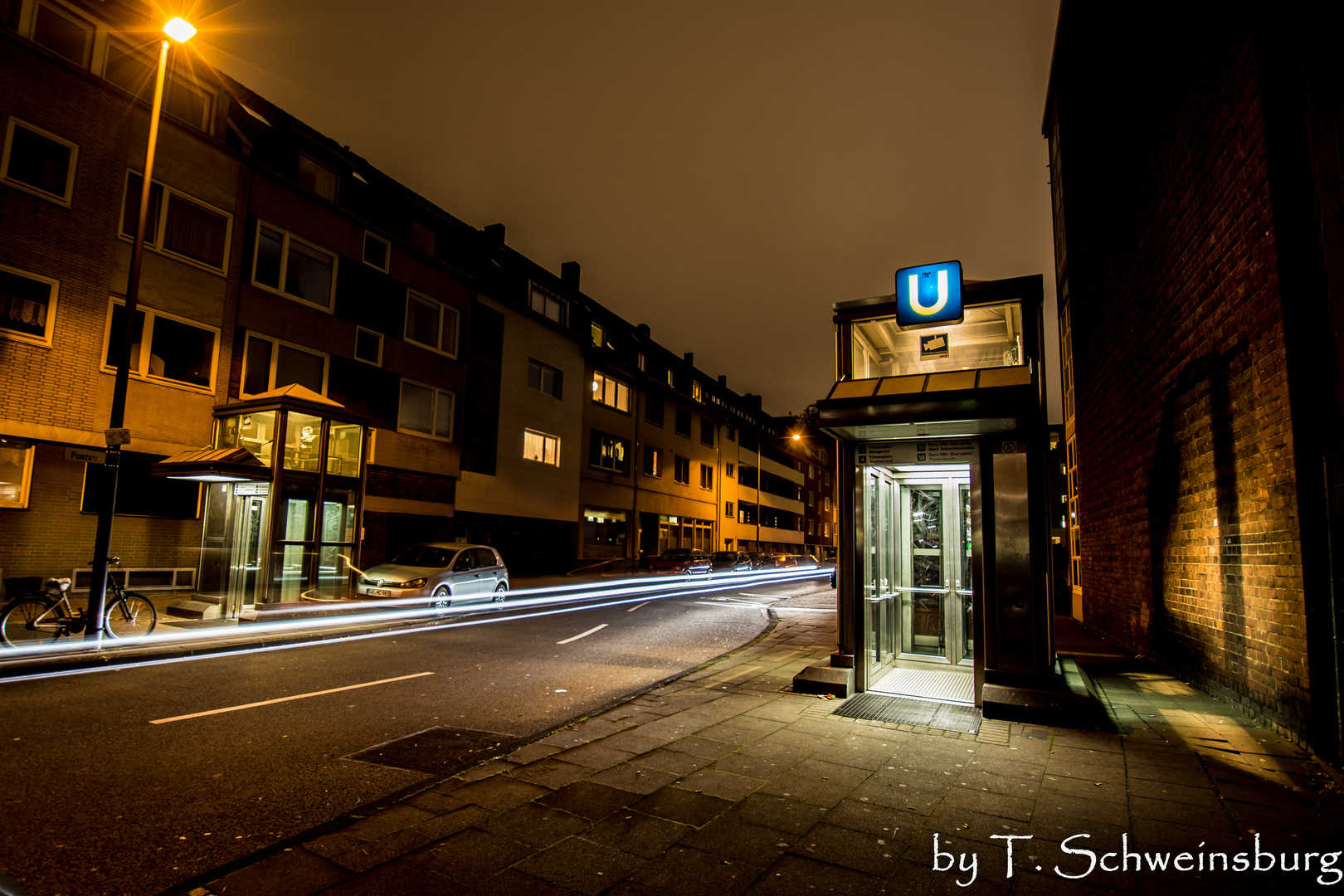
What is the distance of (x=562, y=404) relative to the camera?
1240 inches

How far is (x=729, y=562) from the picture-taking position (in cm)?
3847

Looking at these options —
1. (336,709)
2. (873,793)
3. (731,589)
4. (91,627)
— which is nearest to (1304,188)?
(873,793)

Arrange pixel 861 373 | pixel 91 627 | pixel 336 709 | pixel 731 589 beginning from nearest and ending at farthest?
pixel 336 709, pixel 861 373, pixel 91 627, pixel 731 589

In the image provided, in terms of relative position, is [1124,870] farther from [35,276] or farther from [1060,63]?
[1060,63]

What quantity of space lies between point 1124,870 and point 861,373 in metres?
6.12

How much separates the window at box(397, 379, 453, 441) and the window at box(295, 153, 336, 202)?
6199 millimetres

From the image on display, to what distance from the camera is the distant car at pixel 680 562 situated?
33188 millimetres

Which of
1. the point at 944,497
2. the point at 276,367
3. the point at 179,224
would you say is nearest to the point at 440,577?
the point at 276,367

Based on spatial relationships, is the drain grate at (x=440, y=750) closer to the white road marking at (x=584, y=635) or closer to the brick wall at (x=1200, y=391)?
the white road marking at (x=584, y=635)

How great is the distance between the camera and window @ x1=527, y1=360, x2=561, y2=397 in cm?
2970

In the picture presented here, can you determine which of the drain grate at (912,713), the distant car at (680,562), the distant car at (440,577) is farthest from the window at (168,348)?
the distant car at (680,562)

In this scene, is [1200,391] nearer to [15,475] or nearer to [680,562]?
[15,475]

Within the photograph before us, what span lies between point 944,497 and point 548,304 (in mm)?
25433

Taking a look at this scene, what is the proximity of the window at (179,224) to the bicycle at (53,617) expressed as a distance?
344 inches
